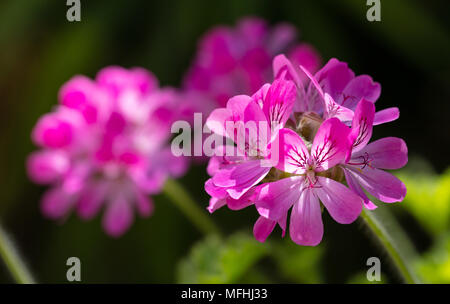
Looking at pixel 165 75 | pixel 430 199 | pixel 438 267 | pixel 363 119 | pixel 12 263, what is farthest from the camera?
pixel 165 75

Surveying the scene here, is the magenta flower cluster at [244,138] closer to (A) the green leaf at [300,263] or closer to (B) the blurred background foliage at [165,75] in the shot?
(A) the green leaf at [300,263]

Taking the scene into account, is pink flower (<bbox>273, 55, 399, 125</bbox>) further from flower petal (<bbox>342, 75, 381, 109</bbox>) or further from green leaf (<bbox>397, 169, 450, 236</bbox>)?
green leaf (<bbox>397, 169, 450, 236</bbox>)

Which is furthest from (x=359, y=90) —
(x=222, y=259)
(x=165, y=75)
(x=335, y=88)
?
(x=165, y=75)

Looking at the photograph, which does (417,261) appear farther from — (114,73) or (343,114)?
(114,73)

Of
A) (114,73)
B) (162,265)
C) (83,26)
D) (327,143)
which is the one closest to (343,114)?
(327,143)

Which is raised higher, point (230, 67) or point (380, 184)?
point (230, 67)

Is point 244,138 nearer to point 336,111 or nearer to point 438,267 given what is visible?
point 336,111

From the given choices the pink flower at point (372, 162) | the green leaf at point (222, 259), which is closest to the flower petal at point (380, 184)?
the pink flower at point (372, 162)
